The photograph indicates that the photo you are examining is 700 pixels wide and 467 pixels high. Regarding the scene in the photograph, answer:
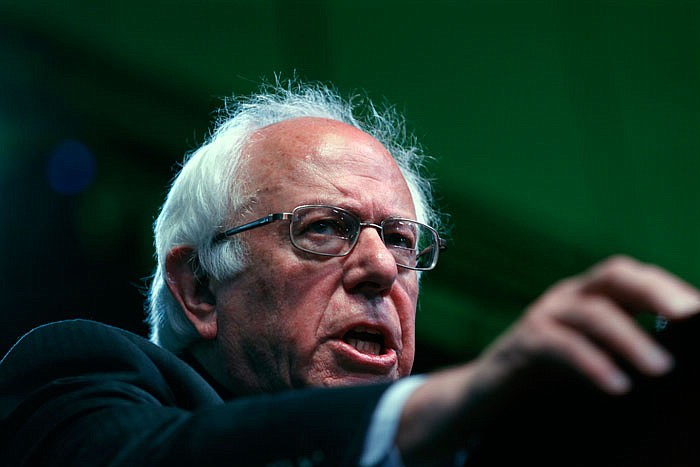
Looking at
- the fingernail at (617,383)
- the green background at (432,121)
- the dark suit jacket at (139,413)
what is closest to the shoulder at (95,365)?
the dark suit jacket at (139,413)

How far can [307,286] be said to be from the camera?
2.15m

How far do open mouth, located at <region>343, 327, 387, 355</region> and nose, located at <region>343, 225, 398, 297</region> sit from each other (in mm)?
100

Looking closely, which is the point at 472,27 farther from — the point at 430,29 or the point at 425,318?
the point at 425,318

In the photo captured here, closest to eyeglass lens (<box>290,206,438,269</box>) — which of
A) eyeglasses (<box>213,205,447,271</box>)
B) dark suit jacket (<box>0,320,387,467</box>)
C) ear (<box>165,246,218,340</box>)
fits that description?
eyeglasses (<box>213,205,447,271</box>)

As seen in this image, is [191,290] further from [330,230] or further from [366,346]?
[366,346]

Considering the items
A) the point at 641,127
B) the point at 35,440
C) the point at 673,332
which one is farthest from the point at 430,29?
the point at 673,332

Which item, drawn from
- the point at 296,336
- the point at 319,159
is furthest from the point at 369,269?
the point at 319,159

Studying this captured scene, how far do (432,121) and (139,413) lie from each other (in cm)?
362

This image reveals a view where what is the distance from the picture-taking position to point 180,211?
8.27ft

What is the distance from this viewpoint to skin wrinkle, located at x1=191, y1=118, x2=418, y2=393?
6.88 ft

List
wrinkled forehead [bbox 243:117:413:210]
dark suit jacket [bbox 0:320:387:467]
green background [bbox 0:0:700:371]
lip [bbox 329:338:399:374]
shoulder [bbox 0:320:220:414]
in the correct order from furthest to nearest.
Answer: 1. green background [bbox 0:0:700:371]
2. wrinkled forehead [bbox 243:117:413:210]
3. lip [bbox 329:338:399:374]
4. shoulder [bbox 0:320:220:414]
5. dark suit jacket [bbox 0:320:387:467]

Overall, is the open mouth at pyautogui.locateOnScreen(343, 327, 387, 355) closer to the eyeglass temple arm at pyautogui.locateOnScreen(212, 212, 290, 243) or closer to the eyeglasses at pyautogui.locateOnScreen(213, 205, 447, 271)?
the eyeglasses at pyautogui.locateOnScreen(213, 205, 447, 271)

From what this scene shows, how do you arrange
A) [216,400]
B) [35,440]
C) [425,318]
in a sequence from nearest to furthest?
[35,440] → [216,400] → [425,318]

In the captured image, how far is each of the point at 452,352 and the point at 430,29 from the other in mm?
1838
